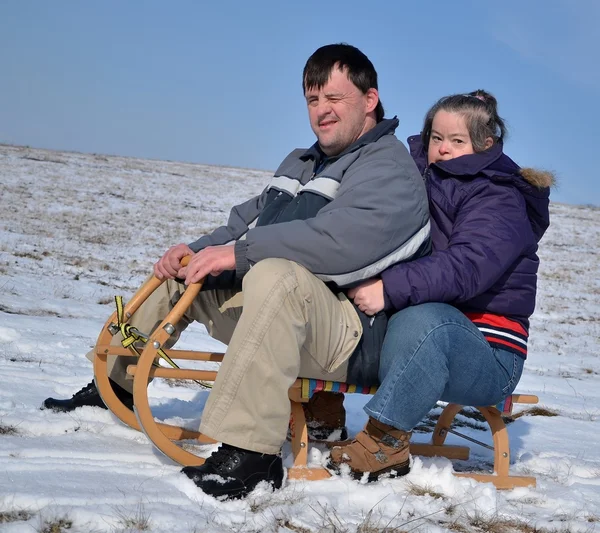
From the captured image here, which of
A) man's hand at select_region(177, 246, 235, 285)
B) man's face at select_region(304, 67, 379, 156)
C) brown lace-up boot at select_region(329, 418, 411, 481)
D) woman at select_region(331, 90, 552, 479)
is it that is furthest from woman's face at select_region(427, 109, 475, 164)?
brown lace-up boot at select_region(329, 418, 411, 481)

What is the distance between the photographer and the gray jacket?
3.10 metres

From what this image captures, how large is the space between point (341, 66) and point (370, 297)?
131 cm

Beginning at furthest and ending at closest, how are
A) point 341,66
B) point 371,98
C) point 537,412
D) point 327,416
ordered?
point 537,412 < point 327,416 < point 371,98 < point 341,66

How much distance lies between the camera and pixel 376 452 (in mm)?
3199

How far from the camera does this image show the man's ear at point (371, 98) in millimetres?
3762

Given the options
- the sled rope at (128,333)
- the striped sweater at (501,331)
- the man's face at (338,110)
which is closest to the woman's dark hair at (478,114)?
the man's face at (338,110)

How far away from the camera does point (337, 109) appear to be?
3.70m

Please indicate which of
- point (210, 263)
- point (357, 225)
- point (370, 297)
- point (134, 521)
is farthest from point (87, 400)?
point (357, 225)

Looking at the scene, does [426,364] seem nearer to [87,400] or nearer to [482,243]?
[482,243]

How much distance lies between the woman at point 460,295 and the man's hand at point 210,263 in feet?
2.03

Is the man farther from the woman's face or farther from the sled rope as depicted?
the woman's face

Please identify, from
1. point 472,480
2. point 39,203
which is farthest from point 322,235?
point 39,203

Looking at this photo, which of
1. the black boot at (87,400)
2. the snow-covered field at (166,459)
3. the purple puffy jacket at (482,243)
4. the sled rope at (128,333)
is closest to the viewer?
the snow-covered field at (166,459)

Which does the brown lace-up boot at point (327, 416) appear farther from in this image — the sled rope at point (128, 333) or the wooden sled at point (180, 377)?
the sled rope at point (128, 333)
